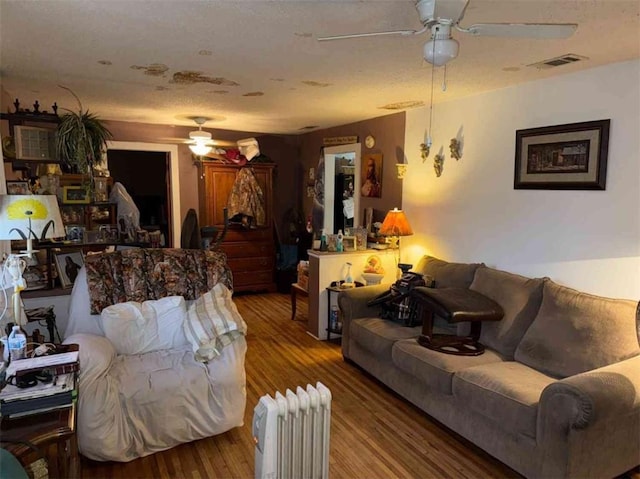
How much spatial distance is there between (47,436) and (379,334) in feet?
7.04

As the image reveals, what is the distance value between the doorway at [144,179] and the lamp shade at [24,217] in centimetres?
473

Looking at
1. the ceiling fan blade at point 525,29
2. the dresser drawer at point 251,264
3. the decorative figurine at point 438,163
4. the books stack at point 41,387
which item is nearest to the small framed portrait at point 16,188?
the books stack at point 41,387

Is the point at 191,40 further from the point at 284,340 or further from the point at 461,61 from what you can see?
the point at 284,340

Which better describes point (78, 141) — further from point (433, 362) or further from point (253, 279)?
point (253, 279)

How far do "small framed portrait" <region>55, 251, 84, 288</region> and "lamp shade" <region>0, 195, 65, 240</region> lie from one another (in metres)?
1.00

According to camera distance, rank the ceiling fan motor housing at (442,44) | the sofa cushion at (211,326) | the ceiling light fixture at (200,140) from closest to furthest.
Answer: the ceiling fan motor housing at (442,44) → the sofa cushion at (211,326) → the ceiling light fixture at (200,140)

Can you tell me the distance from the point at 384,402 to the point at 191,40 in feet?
8.40

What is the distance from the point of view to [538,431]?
2.01 meters

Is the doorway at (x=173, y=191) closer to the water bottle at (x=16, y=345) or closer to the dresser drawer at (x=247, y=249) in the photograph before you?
the dresser drawer at (x=247, y=249)

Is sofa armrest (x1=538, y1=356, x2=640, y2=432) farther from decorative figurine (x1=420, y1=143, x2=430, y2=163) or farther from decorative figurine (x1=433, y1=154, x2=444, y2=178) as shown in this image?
decorative figurine (x1=420, y1=143, x2=430, y2=163)

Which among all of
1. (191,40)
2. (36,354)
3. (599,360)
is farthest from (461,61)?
(36,354)

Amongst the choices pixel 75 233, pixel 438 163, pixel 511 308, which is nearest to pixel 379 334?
pixel 511 308

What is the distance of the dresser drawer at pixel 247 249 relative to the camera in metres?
5.57

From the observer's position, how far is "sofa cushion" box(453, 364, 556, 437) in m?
2.08
